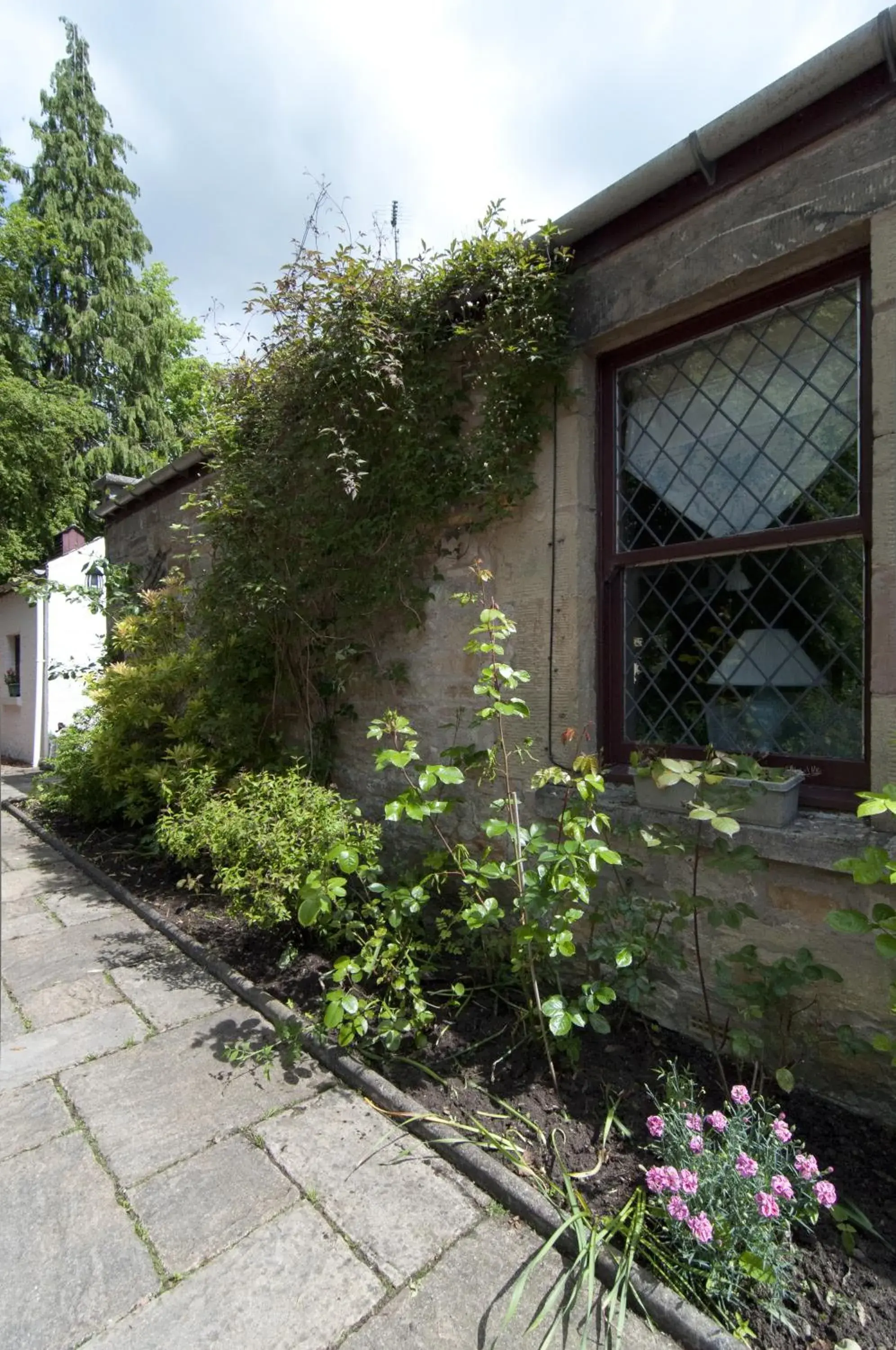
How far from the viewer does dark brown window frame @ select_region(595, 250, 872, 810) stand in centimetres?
227

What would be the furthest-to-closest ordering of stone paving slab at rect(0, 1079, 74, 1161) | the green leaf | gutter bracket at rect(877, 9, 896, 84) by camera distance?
the green leaf < stone paving slab at rect(0, 1079, 74, 1161) < gutter bracket at rect(877, 9, 896, 84)

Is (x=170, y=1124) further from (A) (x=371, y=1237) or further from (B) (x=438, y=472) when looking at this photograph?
(B) (x=438, y=472)

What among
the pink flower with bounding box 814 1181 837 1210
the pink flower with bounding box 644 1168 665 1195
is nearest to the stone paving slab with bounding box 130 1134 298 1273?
the pink flower with bounding box 644 1168 665 1195

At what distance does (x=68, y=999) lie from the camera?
9.58ft

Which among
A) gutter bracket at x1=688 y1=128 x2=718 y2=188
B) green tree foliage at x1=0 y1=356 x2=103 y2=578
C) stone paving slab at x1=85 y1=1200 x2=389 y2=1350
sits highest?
green tree foliage at x1=0 y1=356 x2=103 y2=578

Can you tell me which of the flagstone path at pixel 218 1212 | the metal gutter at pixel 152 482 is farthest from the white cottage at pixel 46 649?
the flagstone path at pixel 218 1212

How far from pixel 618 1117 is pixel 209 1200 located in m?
1.23

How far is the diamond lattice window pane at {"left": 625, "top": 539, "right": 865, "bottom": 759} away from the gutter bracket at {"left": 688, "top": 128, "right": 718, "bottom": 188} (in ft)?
4.56

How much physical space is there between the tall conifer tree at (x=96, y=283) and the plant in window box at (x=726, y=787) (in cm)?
1518

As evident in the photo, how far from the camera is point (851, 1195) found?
1.82 metres

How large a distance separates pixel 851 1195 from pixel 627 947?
822 millimetres

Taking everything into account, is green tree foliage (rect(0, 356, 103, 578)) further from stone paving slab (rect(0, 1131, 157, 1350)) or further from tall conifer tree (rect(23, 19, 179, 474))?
stone paving slab (rect(0, 1131, 157, 1350))

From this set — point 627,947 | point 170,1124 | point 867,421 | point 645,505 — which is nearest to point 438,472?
point 645,505

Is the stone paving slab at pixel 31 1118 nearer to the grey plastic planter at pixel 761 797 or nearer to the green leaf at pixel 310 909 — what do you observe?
the green leaf at pixel 310 909
